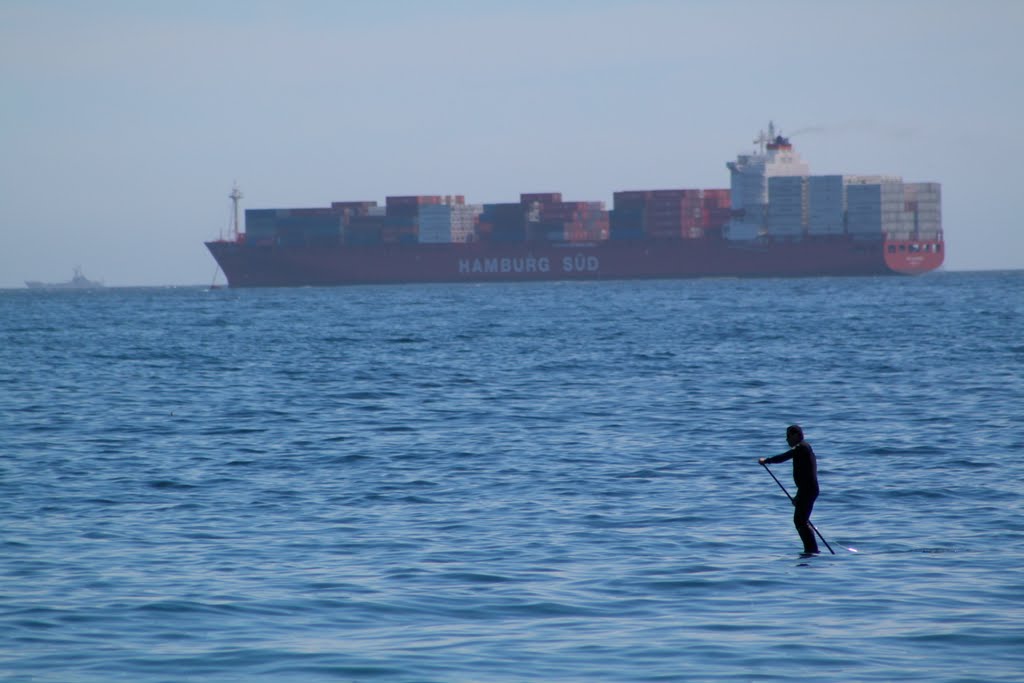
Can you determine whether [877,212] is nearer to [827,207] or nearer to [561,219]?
[827,207]

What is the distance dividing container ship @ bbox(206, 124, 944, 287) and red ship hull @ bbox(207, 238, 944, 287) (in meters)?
0.11

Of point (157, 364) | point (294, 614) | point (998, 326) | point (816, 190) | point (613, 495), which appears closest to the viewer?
point (294, 614)

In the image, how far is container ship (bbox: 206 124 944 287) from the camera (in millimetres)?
140250

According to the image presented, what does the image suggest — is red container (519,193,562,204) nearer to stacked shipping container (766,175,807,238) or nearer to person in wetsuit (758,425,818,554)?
stacked shipping container (766,175,807,238)

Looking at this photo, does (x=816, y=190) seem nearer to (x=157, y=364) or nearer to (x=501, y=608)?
(x=157, y=364)

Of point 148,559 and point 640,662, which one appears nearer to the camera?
point 640,662

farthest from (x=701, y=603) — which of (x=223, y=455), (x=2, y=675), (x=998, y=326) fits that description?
(x=998, y=326)

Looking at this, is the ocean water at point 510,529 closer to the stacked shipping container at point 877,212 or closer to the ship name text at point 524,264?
the stacked shipping container at point 877,212

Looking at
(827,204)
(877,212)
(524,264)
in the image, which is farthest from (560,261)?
(877,212)

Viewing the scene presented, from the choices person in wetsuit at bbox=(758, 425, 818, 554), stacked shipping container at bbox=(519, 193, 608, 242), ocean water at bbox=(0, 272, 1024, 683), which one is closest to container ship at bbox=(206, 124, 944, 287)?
stacked shipping container at bbox=(519, 193, 608, 242)

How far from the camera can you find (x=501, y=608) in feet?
37.5

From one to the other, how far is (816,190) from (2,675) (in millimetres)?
139268

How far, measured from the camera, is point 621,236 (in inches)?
5615

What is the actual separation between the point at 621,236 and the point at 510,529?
12883 cm
